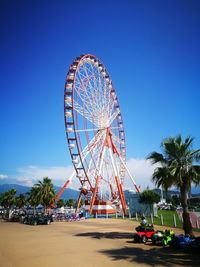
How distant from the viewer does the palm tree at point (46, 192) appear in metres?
45.0

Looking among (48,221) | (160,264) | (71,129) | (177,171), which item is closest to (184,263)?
(160,264)

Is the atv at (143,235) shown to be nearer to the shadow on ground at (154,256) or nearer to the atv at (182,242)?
the shadow on ground at (154,256)

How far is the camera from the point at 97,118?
126 feet

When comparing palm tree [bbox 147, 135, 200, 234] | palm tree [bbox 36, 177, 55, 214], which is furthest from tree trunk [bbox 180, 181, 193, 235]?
palm tree [bbox 36, 177, 55, 214]

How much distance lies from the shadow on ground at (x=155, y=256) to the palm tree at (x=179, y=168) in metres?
2.94

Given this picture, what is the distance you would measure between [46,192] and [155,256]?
37141 mm

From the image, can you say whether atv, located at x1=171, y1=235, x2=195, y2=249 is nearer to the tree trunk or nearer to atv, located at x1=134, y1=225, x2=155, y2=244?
the tree trunk

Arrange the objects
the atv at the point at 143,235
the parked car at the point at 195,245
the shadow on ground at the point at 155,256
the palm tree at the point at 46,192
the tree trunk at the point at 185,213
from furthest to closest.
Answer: the palm tree at the point at 46,192, the atv at the point at 143,235, the tree trunk at the point at 185,213, the parked car at the point at 195,245, the shadow on ground at the point at 155,256

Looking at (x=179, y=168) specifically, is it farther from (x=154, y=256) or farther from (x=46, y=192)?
(x=46, y=192)

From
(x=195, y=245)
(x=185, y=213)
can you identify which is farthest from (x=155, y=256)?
(x=185, y=213)

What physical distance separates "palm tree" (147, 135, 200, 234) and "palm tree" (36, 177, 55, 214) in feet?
108

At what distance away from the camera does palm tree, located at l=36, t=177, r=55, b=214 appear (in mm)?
44975

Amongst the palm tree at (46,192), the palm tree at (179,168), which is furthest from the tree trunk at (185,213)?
the palm tree at (46,192)

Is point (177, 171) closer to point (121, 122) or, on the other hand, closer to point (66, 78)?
point (66, 78)
